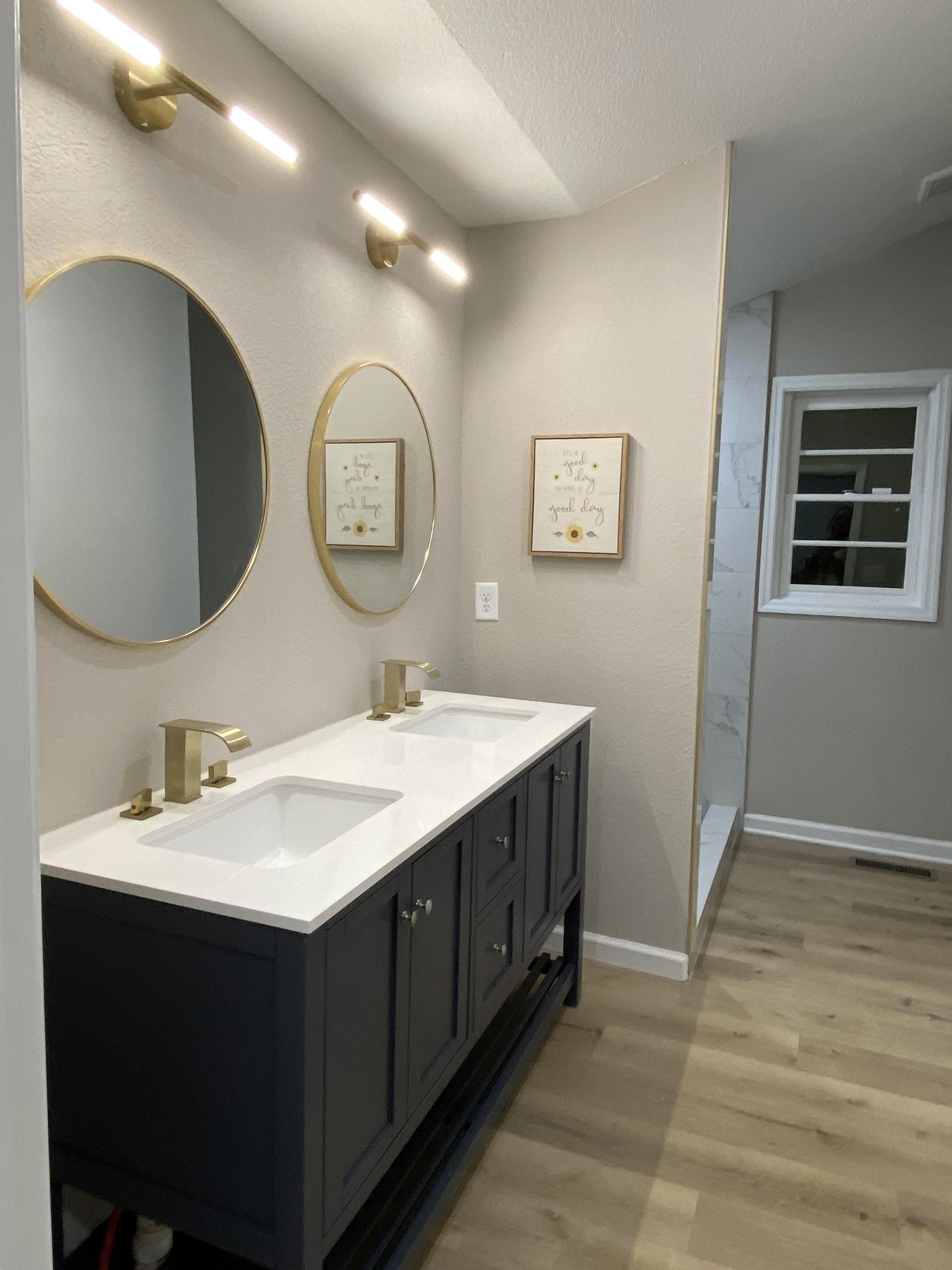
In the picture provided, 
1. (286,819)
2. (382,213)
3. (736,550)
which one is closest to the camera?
(286,819)

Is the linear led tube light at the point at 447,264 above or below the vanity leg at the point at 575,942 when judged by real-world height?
above

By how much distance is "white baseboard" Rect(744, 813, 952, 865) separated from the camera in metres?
3.61

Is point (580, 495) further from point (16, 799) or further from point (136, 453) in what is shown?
point (16, 799)

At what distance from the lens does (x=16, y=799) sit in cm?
53

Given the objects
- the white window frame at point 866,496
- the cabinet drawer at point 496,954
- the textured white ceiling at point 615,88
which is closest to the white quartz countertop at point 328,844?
the cabinet drawer at point 496,954

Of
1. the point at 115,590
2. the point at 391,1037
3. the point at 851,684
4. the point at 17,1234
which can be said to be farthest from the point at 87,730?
the point at 851,684

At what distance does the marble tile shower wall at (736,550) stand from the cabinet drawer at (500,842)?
1982 millimetres

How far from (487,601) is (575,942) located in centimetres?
105

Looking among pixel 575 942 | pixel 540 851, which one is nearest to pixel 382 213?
pixel 540 851

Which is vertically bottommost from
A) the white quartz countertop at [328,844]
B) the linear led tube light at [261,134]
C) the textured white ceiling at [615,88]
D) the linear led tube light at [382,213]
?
the white quartz countertop at [328,844]

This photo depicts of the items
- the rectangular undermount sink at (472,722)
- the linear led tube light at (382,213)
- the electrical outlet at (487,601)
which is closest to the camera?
the linear led tube light at (382,213)

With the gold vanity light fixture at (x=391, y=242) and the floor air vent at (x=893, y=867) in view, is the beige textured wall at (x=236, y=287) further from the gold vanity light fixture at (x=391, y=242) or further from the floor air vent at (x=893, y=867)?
the floor air vent at (x=893, y=867)

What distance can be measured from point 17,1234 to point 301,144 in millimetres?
1924

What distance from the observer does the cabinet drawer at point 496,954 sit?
1683 mm
